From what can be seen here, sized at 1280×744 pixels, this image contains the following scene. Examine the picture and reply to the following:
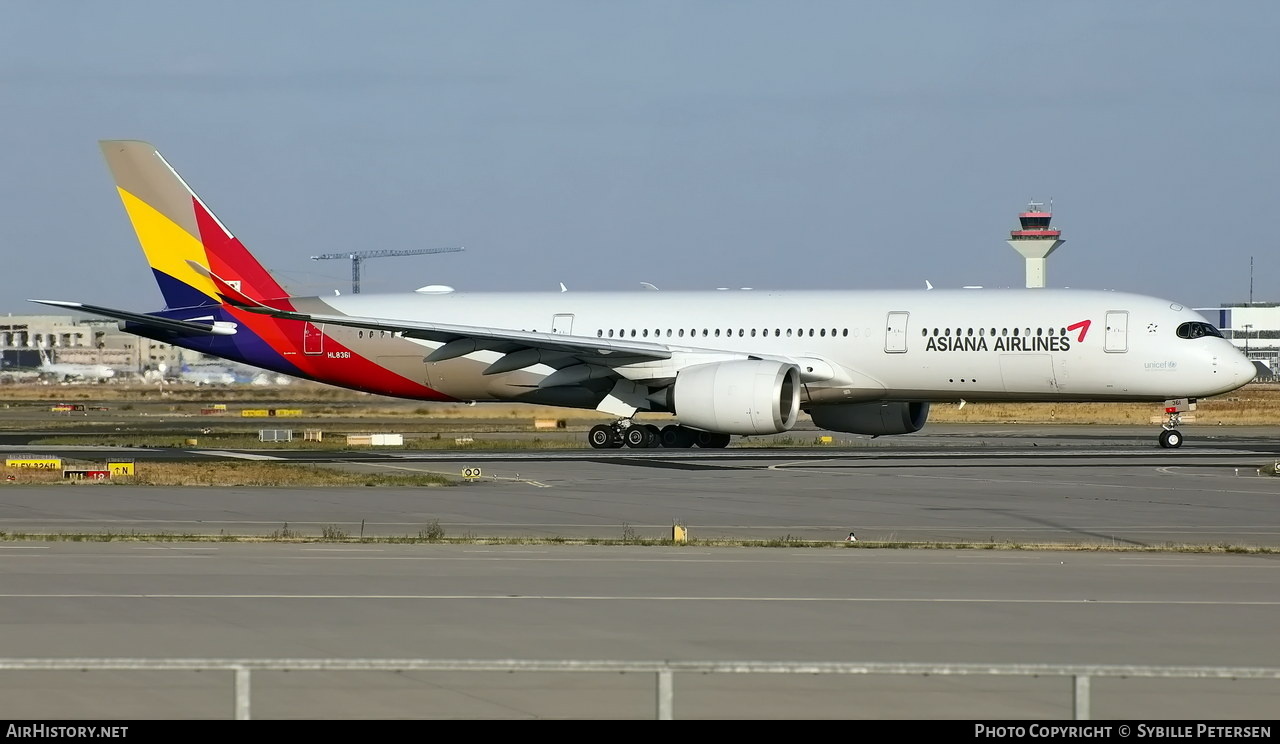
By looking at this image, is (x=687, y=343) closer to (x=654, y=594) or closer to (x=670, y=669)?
(x=654, y=594)

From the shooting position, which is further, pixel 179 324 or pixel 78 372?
pixel 78 372

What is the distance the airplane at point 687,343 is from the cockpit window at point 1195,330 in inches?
2.1

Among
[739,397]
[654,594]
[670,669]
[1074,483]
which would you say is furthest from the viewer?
[739,397]

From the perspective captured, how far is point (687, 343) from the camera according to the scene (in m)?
41.3

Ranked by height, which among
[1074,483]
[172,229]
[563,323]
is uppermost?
[172,229]

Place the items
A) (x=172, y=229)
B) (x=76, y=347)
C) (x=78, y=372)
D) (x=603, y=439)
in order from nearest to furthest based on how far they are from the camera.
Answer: (x=603, y=439)
(x=172, y=229)
(x=78, y=372)
(x=76, y=347)

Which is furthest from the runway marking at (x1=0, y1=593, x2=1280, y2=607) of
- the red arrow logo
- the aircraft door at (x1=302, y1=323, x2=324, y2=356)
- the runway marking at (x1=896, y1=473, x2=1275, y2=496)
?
the aircraft door at (x1=302, y1=323, x2=324, y2=356)

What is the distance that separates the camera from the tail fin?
143 ft

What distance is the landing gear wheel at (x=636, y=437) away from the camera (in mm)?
40562

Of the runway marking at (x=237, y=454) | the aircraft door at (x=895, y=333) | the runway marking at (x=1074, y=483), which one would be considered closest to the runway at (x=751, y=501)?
the runway marking at (x=1074, y=483)

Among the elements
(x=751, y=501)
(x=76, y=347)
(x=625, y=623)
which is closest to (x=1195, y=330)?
(x=751, y=501)

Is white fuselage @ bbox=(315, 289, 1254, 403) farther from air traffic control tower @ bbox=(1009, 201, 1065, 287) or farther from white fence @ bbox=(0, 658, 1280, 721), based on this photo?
air traffic control tower @ bbox=(1009, 201, 1065, 287)

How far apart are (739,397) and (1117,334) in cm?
968

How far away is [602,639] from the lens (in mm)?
12109
